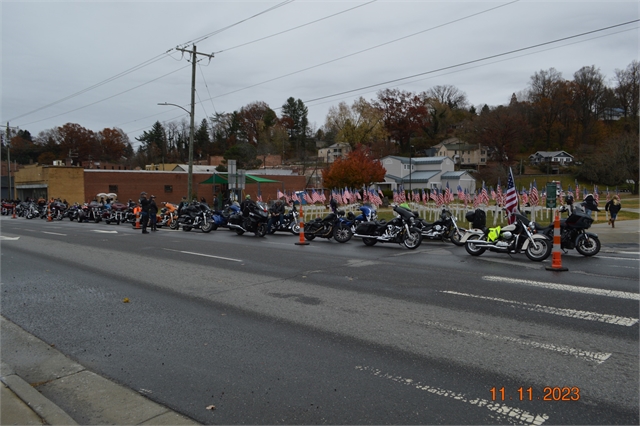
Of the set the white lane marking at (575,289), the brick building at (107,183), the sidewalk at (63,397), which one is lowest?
the sidewalk at (63,397)

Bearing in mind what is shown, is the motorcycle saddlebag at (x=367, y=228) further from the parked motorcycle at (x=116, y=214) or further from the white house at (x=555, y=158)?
the white house at (x=555, y=158)

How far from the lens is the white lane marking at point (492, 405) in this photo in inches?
155

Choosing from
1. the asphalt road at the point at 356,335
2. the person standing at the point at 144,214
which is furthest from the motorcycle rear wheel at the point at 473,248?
the person standing at the point at 144,214

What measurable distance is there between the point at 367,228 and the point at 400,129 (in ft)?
287

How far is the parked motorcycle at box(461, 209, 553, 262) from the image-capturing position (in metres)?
11.7

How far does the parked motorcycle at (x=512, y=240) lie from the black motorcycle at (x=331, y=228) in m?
4.99

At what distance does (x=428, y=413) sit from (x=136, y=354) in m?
3.56

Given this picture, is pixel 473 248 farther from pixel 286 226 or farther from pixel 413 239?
pixel 286 226

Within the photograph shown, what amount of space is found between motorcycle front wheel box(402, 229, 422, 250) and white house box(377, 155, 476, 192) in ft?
199

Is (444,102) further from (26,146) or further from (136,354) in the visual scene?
(136,354)

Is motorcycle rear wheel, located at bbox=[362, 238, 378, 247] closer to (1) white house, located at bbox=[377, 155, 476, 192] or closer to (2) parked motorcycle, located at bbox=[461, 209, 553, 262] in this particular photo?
(2) parked motorcycle, located at bbox=[461, 209, 553, 262]

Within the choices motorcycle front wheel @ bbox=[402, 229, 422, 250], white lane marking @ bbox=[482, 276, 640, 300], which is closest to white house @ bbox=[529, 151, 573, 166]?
motorcycle front wheel @ bbox=[402, 229, 422, 250]

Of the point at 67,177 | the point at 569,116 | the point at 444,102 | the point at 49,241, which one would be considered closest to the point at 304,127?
the point at 444,102

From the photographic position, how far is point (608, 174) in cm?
7019
